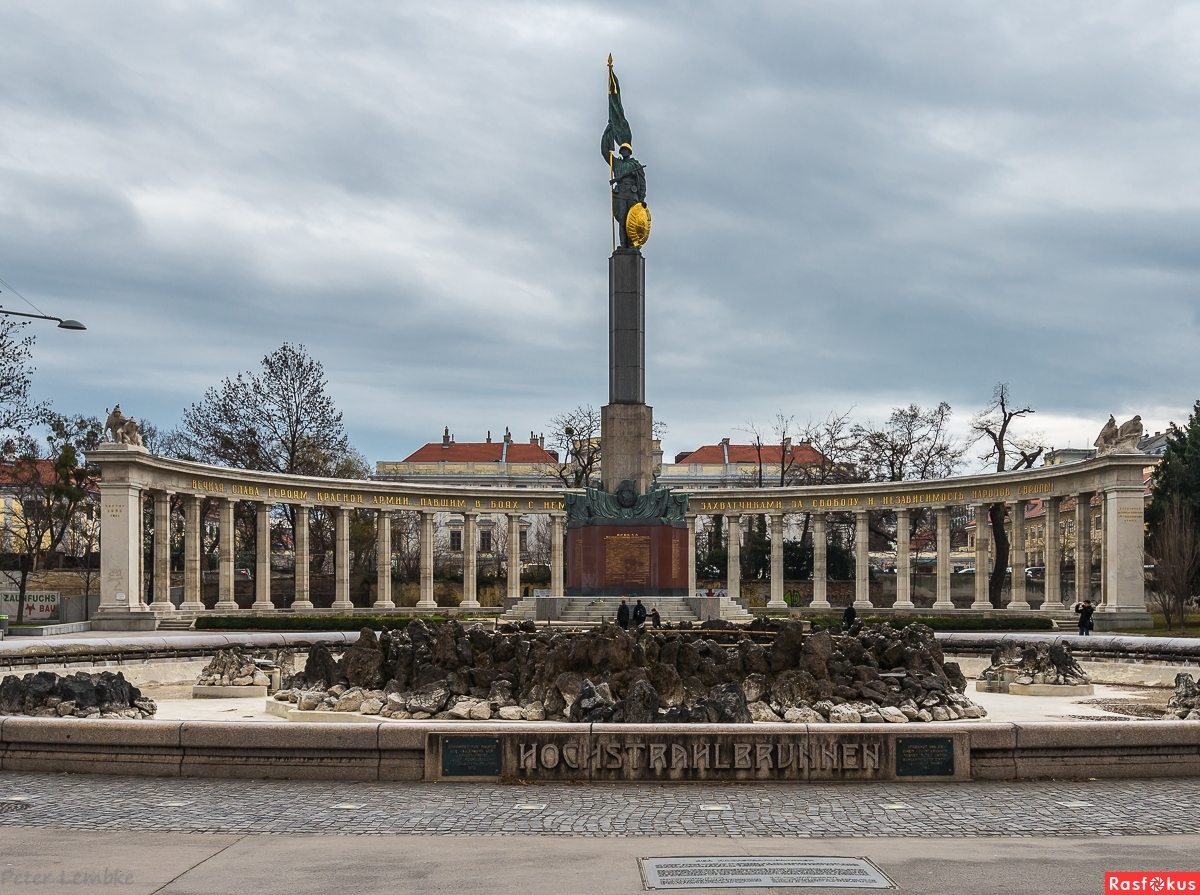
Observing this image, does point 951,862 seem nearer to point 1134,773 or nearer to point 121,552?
point 1134,773

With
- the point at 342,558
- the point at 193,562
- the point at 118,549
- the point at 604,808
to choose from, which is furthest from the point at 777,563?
the point at 604,808

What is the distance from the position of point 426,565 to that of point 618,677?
42485 mm

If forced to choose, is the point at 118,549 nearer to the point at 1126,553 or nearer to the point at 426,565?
the point at 426,565

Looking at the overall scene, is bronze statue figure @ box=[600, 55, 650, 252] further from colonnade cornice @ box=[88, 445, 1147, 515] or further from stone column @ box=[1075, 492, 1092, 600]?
stone column @ box=[1075, 492, 1092, 600]

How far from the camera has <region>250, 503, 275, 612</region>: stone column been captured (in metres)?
53.0

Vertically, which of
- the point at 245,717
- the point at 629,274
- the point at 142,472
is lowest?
the point at 245,717

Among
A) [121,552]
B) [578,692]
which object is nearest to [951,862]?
[578,692]

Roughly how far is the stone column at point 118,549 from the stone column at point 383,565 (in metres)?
14.3

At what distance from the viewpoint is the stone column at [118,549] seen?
44281 mm

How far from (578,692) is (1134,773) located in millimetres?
7551

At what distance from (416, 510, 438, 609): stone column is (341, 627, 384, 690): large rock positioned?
38460 millimetres

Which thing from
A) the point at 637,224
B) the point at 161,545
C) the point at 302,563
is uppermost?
the point at 637,224

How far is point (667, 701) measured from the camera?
17969 mm

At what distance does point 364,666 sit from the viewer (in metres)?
20.5
